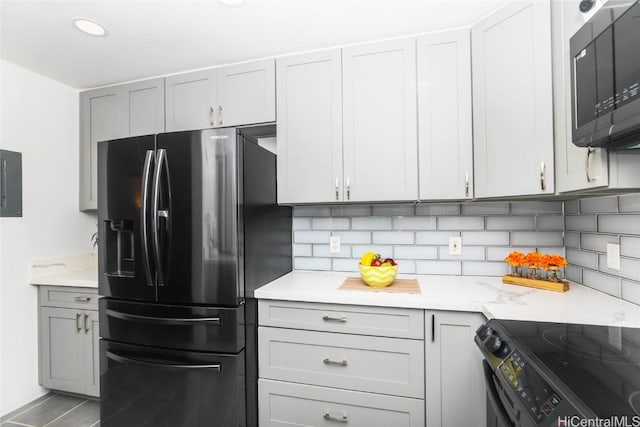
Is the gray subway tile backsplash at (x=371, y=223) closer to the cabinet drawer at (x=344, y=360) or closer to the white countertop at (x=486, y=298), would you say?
the white countertop at (x=486, y=298)

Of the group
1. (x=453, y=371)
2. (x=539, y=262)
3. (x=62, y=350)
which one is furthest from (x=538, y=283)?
(x=62, y=350)

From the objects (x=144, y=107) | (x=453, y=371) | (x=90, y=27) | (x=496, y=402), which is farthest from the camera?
(x=144, y=107)

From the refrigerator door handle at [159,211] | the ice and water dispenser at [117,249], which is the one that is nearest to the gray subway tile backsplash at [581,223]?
the refrigerator door handle at [159,211]

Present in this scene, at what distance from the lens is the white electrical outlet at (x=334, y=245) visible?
7.00 feet

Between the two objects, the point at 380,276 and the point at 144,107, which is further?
the point at 144,107

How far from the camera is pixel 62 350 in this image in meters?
2.10

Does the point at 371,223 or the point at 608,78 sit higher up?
the point at 608,78

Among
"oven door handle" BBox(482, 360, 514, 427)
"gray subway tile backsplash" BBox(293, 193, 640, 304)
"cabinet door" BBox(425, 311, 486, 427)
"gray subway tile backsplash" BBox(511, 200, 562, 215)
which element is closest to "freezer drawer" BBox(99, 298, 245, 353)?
"gray subway tile backsplash" BBox(293, 193, 640, 304)

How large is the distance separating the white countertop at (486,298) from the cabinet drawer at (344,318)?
0.13 feet

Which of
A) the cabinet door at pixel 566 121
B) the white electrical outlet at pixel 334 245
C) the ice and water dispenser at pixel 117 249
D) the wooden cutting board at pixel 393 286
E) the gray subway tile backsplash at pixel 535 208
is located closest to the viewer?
the cabinet door at pixel 566 121

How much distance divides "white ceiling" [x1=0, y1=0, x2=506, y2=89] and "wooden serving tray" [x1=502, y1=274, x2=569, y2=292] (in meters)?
1.46

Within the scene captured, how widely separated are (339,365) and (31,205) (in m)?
2.41

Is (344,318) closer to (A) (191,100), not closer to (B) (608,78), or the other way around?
(B) (608,78)

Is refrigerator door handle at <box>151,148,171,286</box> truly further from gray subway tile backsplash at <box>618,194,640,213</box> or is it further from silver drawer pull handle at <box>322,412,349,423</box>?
gray subway tile backsplash at <box>618,194,640,213</box>
